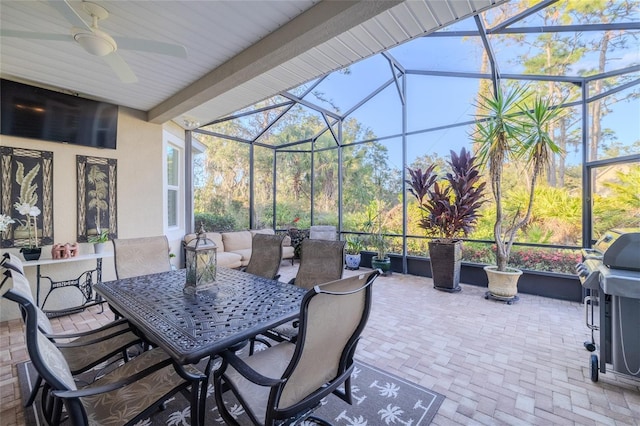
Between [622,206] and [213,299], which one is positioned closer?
[213,299]

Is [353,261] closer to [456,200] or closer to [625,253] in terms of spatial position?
[456,200]

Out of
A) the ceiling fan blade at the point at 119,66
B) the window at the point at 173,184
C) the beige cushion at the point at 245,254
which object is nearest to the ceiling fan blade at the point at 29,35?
the ceiling fan blade at the point at 119,66

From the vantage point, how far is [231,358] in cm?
137

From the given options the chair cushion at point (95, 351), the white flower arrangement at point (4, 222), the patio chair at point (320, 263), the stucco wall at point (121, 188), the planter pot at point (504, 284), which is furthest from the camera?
the planter pot at point (504, 284)

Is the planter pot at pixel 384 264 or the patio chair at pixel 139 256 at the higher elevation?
the patio chair at pixel 139 256

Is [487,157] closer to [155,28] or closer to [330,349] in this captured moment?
[330,349]

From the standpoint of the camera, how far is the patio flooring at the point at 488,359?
1850mm

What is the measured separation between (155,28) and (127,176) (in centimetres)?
262

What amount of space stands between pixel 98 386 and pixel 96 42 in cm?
221

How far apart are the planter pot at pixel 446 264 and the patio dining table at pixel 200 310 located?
10.8 ft

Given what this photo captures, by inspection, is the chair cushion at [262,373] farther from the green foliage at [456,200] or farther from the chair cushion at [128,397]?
the green foliage at [456,200]

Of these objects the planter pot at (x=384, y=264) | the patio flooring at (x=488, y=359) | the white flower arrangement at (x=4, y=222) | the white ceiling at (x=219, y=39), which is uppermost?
the white ceiling at (x=219, y=39)

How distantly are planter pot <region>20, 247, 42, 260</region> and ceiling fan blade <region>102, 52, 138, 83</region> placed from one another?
2.42 m

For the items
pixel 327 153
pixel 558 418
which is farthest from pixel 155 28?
pixel 327 153
